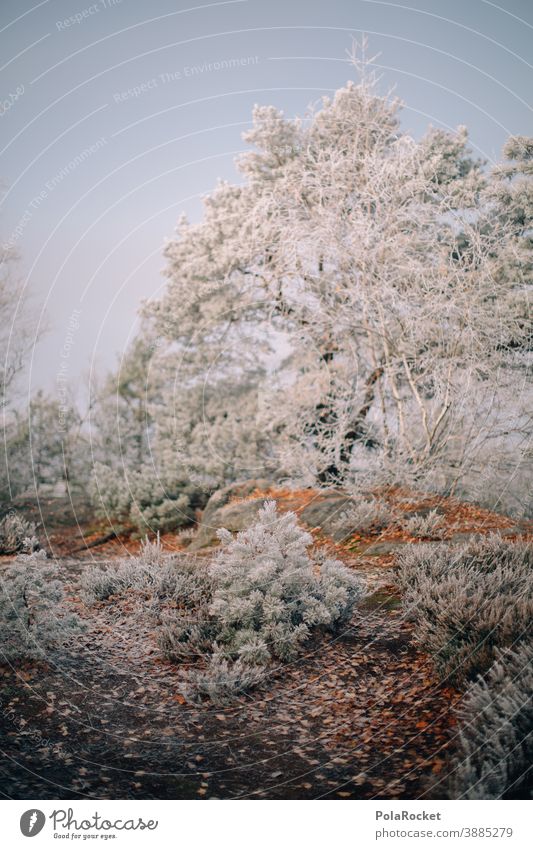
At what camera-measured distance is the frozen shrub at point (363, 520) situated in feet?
28.0

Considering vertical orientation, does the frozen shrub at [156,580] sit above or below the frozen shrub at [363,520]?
below

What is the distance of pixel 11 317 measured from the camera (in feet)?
28.0

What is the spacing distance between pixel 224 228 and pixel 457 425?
641 centimetres

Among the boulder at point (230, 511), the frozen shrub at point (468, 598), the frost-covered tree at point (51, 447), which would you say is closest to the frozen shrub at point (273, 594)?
the frozen shrub at point (468, 598)

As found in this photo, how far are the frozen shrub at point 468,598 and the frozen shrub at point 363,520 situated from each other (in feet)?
4.63

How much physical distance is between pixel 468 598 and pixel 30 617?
13.7ft

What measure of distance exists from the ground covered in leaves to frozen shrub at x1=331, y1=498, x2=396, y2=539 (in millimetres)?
2331

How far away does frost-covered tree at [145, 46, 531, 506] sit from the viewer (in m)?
9.19

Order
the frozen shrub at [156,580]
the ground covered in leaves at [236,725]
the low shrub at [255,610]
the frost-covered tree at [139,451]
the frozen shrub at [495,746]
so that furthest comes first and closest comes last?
the frost-covered tree at [139,451] → the frozen shrub at [156,580] → the low shrub at [255,610] → the ground covered in leaves at [236,725] → the frozen shrub at [495,746]

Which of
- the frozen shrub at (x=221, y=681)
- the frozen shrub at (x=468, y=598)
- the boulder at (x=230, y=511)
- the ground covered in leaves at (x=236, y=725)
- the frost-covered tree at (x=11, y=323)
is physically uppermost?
the frost-covered tree at (x=11, y=323)

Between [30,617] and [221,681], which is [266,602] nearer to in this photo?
[221,681]

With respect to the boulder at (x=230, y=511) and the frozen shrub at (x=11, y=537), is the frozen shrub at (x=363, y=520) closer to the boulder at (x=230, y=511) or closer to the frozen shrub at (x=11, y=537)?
the boulder at (x=230, y=511)

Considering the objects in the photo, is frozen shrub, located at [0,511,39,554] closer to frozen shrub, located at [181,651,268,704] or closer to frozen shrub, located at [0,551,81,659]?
frozen shrub, located at [0,551,81,659]
